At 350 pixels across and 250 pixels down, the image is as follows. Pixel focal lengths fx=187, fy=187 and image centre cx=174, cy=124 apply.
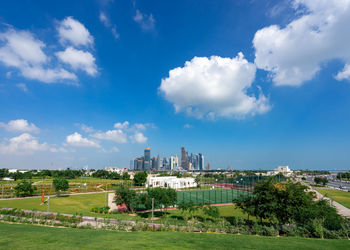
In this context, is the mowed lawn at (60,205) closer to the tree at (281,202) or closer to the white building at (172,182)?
the tree at (281,202)

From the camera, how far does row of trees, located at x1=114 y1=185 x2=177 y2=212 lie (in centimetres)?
2897

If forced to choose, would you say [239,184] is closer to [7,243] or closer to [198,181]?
[198,181]

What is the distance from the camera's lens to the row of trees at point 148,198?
29.0m

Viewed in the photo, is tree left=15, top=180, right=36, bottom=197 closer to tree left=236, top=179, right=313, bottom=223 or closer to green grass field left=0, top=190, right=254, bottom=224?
green grass field left=0, top=190, right=254, bottom=224

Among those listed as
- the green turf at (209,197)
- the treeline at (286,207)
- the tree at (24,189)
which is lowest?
the green turf at (209,197)

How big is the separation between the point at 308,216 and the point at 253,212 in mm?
5058

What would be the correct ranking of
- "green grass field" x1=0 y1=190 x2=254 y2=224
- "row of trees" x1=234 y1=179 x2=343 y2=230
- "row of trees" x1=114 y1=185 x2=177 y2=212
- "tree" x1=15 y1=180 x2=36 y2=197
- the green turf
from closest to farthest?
"row of trees" x1=234 y1=179 x2=343 y2=230 → "green grass field" x1=0 y1=190 x2=254 y2=224 → "row of trees" x1=114 y1=185 x2=177 y2=212 → the green turf → "tree" x1=15 y1=180 x2=36 y2=197

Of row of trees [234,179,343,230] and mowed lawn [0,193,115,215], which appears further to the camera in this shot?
mowed lawn [0,193,115,215]

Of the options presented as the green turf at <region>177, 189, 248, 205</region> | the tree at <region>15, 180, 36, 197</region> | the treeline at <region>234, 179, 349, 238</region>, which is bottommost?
the green turf at <region>177, 189, 248, 205</region>

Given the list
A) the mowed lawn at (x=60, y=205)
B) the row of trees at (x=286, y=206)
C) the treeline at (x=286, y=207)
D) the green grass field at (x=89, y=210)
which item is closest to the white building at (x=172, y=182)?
the mowed lawn at (x=60, y=205)

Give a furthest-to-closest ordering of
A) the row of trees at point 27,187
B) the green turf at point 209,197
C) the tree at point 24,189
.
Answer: the row of trees at point 27,187 → the tree at point 24,189 → the green turf at point 209,197

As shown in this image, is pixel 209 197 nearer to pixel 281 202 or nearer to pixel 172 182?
pixel 281 202

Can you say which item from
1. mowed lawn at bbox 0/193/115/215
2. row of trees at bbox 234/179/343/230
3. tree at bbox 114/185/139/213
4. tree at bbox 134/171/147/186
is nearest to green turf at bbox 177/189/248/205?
tree at bbox 114/185/139/213

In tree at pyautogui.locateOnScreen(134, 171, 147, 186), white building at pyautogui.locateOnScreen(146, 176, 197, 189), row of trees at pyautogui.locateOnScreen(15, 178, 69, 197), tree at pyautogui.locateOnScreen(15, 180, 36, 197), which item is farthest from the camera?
tree at pyautogui.locateOnScreen(134, 171, 147, 186)
